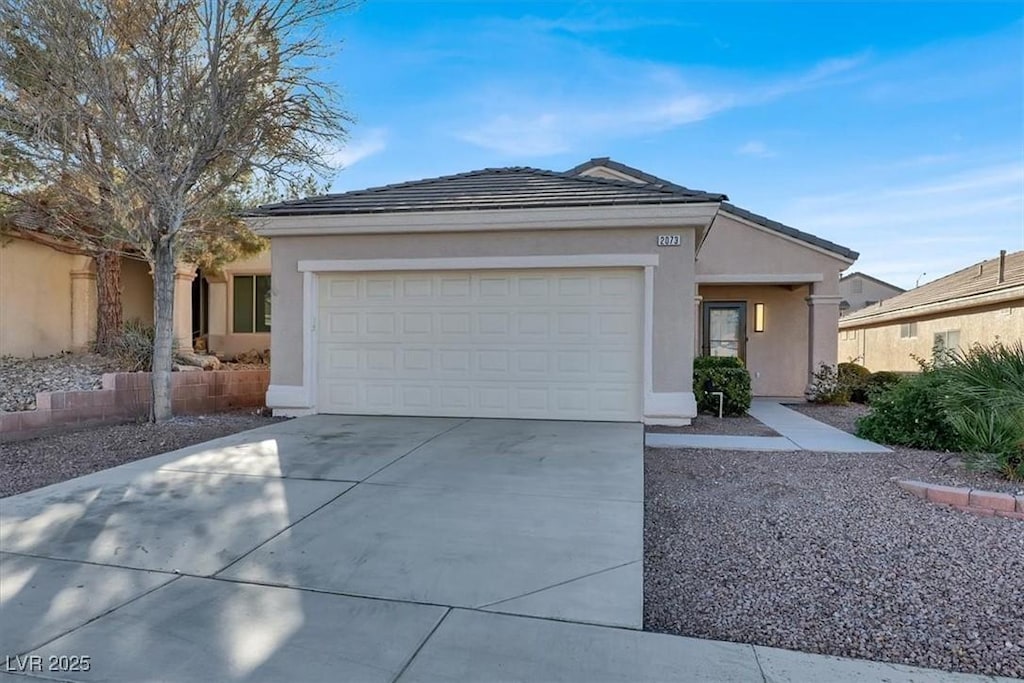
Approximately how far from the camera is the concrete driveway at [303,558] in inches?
106

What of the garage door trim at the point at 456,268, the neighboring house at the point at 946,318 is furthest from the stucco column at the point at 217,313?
the neighboring house at the point at 946,318

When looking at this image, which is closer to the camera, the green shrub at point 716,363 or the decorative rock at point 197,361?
the green shrub at point 716,363

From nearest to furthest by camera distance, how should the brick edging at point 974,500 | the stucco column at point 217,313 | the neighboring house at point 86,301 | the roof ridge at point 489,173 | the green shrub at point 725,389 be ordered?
the brick edging at point 974,500 → the roof ridge at point 489,173 → the green shrub at point 725,389 → the neighboring house at point 86,301 → the stucco column at point 217,313

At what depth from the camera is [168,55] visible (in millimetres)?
7469

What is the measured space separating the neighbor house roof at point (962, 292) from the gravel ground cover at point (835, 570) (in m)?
12.3

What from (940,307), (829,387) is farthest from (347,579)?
(940,307)

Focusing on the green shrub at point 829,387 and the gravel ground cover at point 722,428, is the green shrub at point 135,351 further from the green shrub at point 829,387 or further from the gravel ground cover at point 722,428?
the green shrub at point 829,387

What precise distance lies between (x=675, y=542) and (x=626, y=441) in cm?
281

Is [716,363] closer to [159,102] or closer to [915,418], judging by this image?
[915,418]

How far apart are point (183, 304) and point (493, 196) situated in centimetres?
801

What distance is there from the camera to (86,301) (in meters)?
11.9

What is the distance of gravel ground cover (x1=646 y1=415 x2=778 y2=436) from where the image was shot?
7918mm

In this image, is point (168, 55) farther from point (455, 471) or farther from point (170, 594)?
point (170, 594)

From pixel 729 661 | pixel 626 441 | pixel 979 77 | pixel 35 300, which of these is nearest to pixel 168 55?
pixel 35 300
